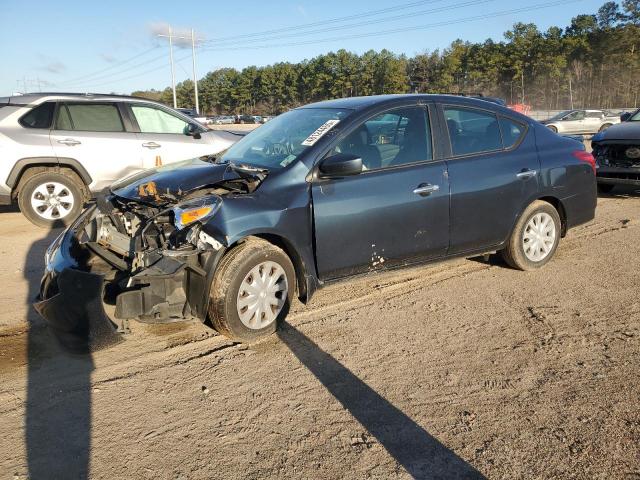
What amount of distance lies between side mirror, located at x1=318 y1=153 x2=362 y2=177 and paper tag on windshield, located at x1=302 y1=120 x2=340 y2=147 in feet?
0.78

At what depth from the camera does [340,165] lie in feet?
12.5

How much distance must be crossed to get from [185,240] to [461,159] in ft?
8.28

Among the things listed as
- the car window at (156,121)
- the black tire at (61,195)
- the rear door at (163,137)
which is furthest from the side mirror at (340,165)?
the car window at (156,121)

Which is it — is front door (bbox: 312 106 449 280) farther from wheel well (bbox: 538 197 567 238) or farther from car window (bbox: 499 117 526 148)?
wheel well (bbox: 538 197 567 238)

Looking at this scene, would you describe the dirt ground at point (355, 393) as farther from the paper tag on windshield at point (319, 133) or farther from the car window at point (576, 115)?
the car window at point (576, 115)

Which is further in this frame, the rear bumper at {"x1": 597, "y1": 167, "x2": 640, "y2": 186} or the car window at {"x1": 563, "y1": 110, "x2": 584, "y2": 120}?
the car window at {"x1": 563, "y1": 110, "x2": 584, "y2": 120}

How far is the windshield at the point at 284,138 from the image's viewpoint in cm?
409

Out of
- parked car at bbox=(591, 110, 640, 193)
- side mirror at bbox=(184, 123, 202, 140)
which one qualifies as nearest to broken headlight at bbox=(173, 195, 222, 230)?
side mirror at bbox=(184, 123, 202, 140)

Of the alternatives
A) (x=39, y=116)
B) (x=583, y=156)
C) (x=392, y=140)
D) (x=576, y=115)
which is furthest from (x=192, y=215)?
(x=576, y=115)

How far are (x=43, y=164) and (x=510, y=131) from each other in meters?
6.22

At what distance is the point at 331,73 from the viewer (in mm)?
78062

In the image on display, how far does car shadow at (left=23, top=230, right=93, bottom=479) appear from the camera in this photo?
248 centimetres

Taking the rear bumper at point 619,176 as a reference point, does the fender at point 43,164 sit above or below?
above

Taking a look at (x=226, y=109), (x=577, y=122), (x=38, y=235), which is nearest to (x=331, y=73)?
(x=226, y=109)
